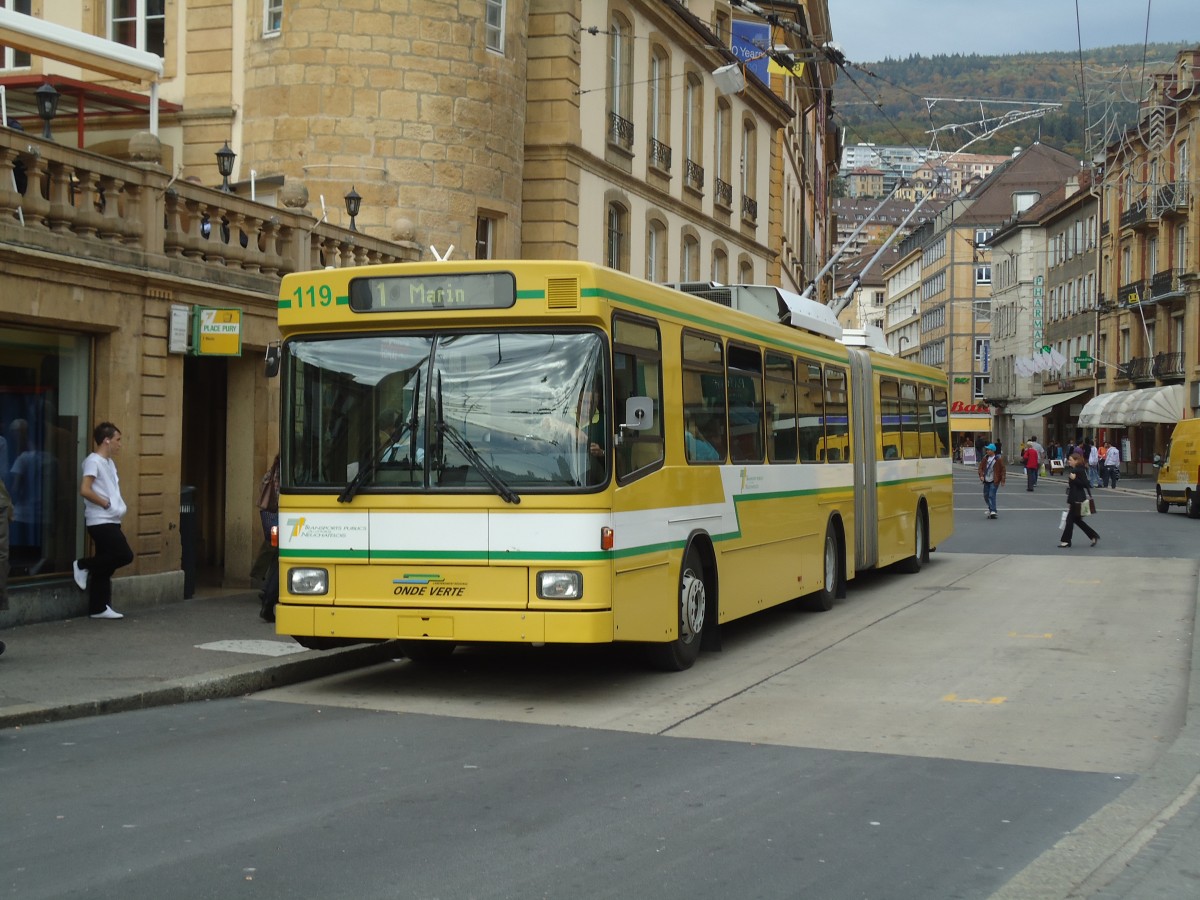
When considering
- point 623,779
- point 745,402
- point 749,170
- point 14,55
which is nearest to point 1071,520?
point 745,402

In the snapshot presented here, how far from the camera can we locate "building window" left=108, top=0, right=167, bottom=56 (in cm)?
2519

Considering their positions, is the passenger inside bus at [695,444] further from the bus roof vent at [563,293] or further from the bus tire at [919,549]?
the bus tire at [919,549]

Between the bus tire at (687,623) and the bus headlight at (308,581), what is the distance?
2.49 m

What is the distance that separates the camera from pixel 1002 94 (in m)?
108

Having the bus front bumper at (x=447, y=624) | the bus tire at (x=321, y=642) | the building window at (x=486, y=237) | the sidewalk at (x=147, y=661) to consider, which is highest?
the building window at (x=486, y=237)

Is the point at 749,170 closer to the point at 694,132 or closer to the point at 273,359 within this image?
the point at 694,132

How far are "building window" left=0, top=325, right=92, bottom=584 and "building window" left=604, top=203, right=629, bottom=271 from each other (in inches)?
687

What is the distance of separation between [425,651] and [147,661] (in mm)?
2296

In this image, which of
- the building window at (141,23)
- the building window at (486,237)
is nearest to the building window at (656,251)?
the building window at (486,237)

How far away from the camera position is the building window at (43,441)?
42.8 ft

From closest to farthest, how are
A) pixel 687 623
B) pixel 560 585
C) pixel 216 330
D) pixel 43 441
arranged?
1. pixel 560 585
2. pixel 687 623
3. pixel 43 441
4. pixel 216 330

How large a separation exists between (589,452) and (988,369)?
108574mm

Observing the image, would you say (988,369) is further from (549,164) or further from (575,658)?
(575,658)

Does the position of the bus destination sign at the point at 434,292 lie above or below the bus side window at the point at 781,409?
above
